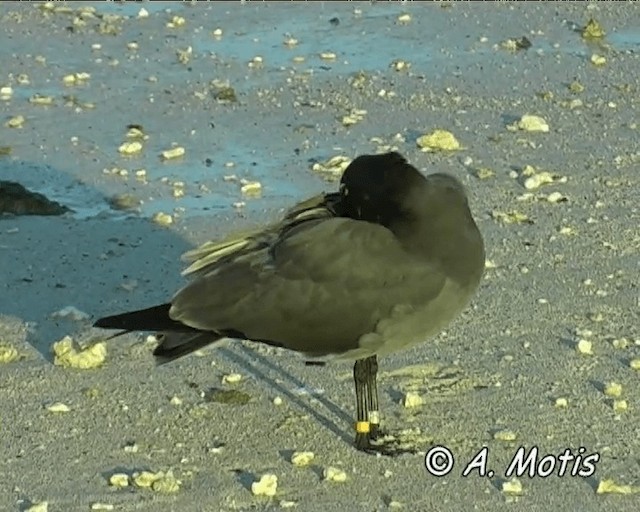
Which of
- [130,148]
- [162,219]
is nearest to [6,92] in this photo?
[130,148]

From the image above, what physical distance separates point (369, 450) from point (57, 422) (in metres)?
1.11

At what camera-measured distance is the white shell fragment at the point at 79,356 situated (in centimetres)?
636

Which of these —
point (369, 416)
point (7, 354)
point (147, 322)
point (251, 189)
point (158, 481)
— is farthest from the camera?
point (251, 189)

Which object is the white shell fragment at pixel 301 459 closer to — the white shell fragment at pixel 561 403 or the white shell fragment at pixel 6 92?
the white shell fragment at pixel 561 403

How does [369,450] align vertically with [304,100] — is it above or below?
above

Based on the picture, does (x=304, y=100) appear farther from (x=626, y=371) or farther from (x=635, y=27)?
(x=626, y=371)

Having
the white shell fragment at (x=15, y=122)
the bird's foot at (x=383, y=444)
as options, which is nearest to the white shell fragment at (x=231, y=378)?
the bird's foot at (x=383, y=444)

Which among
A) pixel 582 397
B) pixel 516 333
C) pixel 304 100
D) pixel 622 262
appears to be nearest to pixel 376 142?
pixel 304 100

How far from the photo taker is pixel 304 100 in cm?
1005

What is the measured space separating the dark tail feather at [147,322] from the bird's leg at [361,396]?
59cm

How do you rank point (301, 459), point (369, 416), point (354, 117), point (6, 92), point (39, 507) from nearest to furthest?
point (39, 507)
point (301, 459)
point (369, 416)
point (354, 117)
point (6, 92)

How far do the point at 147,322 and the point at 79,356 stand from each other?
0.81 metres

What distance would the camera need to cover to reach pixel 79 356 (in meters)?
6.37

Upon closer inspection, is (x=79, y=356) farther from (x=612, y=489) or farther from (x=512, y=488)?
(x=612, y=489)
